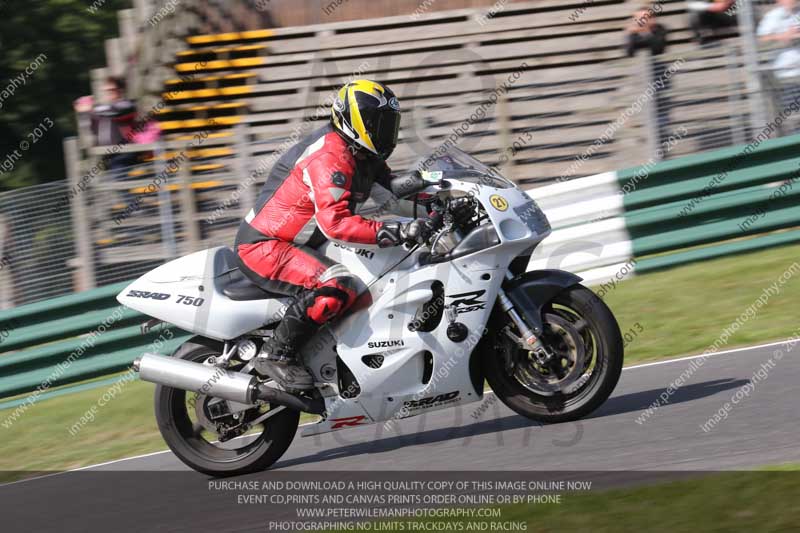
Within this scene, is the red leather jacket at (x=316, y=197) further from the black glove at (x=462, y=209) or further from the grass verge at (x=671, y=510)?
the grass verge at (x=671, y=510)

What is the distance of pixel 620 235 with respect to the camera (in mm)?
9922

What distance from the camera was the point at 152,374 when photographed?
20.0 feet

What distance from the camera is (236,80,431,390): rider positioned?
5824 mm

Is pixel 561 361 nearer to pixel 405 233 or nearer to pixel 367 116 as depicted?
pixel 405 233

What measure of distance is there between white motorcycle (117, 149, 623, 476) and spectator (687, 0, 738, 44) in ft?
24.1

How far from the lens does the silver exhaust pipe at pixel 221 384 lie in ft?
19.7

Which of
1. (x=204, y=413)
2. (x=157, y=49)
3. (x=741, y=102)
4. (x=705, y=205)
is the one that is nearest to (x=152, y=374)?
(x=204, y=413)

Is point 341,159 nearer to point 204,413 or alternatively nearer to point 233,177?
point 204,413

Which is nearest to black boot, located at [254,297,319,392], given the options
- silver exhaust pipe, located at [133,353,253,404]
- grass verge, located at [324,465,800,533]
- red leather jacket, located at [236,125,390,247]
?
silver exhaust pipe, located at [133,353,253,404]

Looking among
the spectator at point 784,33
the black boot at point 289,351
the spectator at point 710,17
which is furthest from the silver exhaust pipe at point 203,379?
the spectator at point 710,17

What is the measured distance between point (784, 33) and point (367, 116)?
6.14m

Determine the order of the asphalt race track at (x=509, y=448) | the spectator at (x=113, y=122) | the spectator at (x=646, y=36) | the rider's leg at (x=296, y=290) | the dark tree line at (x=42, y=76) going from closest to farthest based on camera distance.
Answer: the asphalt race track at (x=509, y=448)
the rider's leg at (x=296, y=290)
the spectator at (x=646, y=36)
the spectator at (x=113, y=122)
the dark tree line at (x=42, y=76)

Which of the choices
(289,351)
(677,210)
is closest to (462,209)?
(289,351)

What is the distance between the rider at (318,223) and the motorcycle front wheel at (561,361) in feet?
2.64
